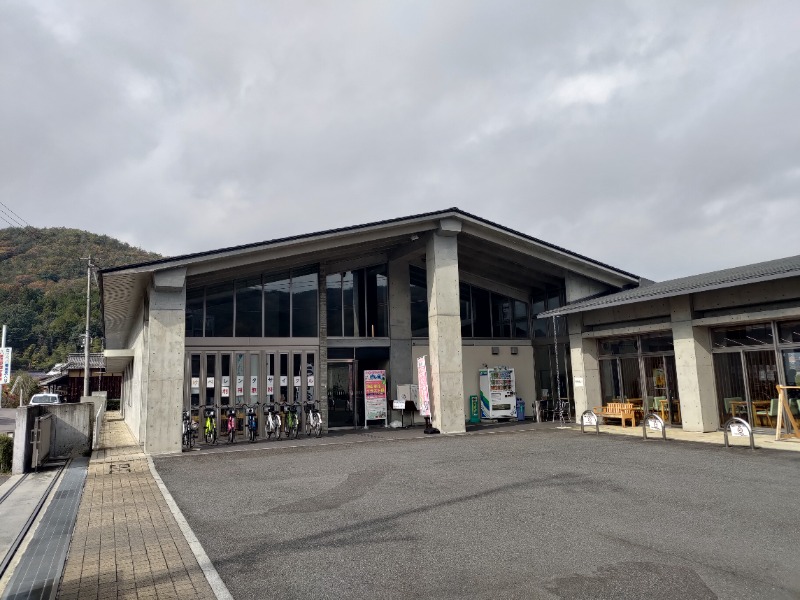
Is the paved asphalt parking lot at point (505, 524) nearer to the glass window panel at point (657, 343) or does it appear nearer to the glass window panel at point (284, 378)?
the glass window panel at point (284, 378)

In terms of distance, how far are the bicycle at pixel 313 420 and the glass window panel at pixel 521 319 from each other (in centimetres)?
939

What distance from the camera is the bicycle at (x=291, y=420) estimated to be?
627 inches

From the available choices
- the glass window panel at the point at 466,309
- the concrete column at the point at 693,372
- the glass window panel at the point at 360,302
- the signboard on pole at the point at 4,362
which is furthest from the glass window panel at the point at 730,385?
the signboard on pole at the point at 4,362

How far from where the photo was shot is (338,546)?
18.7 feet

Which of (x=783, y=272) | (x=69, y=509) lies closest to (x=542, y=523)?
(x=69, y=509)

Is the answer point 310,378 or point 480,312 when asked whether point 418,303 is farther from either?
point 310,378

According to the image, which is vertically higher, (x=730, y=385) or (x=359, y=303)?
(x=359, y=303)

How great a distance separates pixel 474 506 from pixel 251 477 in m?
4.62

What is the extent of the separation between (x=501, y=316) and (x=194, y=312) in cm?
1175

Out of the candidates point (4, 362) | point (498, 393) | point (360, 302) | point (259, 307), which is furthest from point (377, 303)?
point (4, 362)

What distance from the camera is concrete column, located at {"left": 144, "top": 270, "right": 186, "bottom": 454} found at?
13.3 meters

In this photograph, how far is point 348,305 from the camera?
18.8 meters

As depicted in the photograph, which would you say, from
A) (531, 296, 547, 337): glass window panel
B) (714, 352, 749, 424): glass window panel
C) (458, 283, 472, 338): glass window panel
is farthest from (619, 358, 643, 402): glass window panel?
(458, 283, 472, 338): glass window panel

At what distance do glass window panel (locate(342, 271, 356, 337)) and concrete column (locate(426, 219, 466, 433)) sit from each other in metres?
3.13
